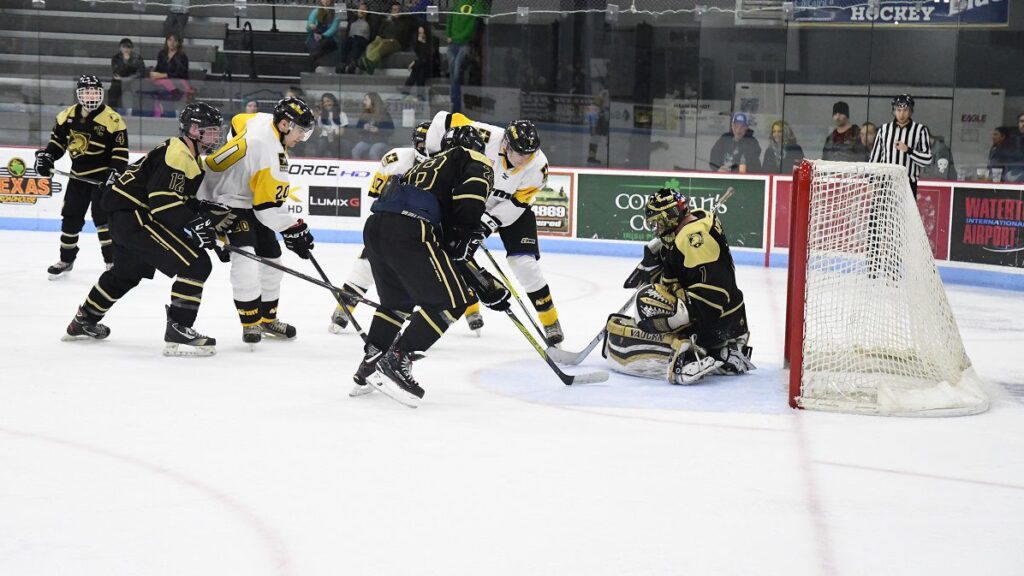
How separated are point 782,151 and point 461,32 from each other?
120 inches

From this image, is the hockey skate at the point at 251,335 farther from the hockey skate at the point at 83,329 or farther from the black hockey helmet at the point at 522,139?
the black hockey helmet at the point at 522,139

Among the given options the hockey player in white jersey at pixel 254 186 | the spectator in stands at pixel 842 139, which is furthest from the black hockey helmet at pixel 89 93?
the spectator in stands at pixel 842 139

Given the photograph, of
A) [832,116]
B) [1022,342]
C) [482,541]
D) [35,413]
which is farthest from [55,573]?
[832,116]

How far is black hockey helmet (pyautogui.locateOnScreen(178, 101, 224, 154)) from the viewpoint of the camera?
196 inches

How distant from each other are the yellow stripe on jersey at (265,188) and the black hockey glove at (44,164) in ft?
8.10

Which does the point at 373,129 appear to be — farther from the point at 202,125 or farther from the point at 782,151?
the point at 202,125

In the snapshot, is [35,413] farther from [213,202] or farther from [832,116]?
[832,116]

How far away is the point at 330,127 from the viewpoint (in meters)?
10.2

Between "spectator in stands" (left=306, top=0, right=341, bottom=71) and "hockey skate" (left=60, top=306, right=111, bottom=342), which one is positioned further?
"spectator in stands" (left=306, top=0, right=341, bottom=71)

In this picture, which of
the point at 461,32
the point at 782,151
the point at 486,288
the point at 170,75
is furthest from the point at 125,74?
the point at 486,288

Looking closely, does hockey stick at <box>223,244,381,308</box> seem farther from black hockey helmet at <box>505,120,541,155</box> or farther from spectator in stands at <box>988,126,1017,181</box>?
spectator in stands at <box>988,126,1017,181</box>

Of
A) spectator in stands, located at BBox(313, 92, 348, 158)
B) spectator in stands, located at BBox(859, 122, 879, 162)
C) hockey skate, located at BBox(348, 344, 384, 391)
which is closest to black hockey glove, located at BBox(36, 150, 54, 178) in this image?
spectator in stands, located at BBox(313, 92, 348, 158)

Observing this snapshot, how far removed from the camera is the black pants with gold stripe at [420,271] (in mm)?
4113

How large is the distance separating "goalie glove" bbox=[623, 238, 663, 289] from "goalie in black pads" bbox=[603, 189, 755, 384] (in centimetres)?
2
